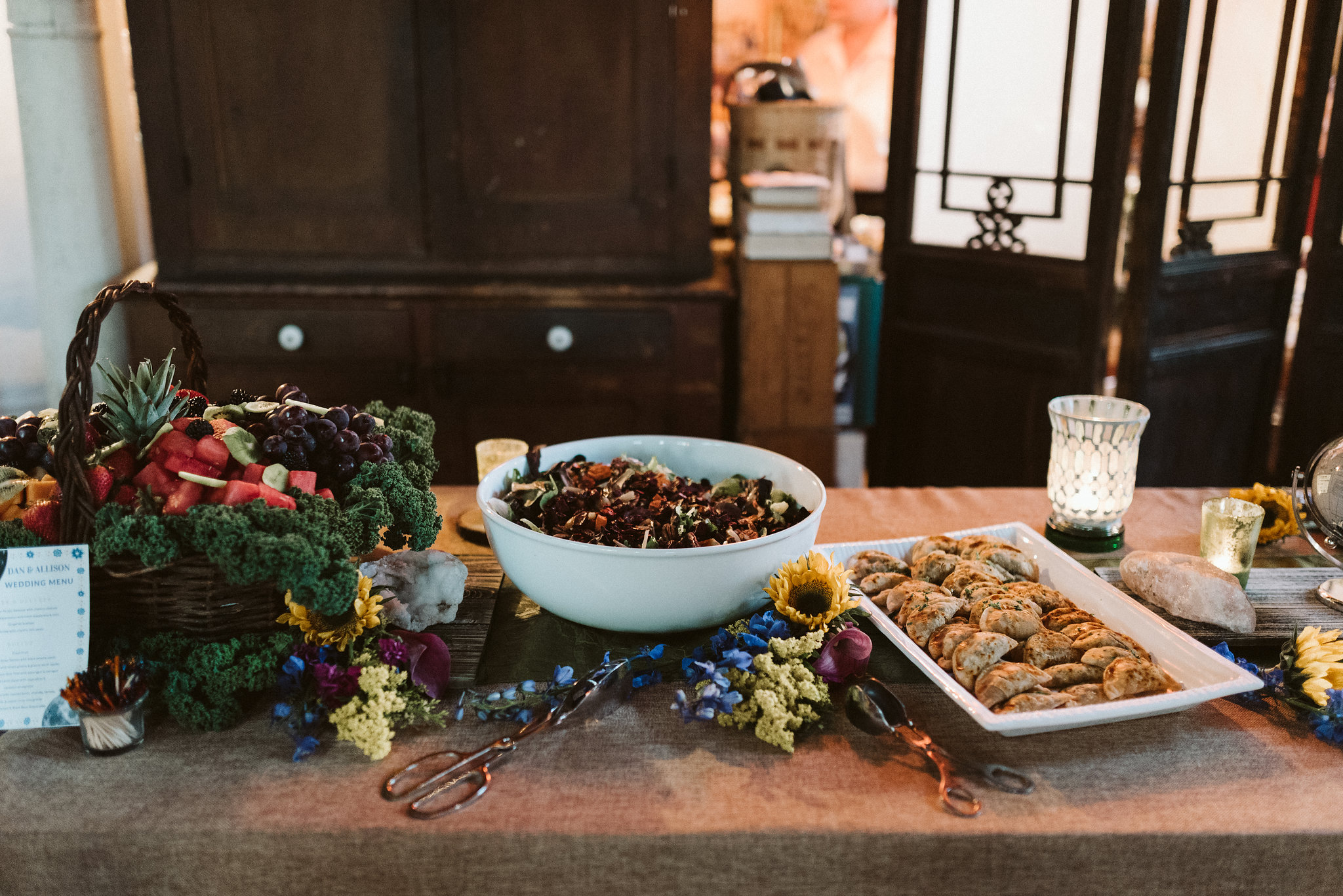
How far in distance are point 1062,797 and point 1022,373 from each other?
6.81ft

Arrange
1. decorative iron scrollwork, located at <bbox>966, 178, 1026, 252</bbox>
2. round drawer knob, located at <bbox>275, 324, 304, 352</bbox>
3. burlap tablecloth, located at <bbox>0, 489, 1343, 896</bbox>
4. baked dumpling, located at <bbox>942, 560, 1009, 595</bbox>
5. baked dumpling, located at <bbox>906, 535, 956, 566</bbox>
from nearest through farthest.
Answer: burlap tablecloth, located at <bbox>0, 489, 1343, 896</bbox> < baked dumpling, located at <bbox>942, 560, 1009, 595</bbox> < baked dumpling, located at <bbox>906, 535, 956, 566</bbox> < round drawer knob, located at <bbox>275, 324, 304, 352</bbox> < decorative iron scrollwork, located at <bbox>966, 178, 1026, 252</bbox>

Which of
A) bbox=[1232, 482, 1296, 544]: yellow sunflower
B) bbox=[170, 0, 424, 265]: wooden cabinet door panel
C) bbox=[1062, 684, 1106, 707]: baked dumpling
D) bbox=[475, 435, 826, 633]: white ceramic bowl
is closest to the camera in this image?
bbox=[1062, 684, 1106, 707]: baked dumpling

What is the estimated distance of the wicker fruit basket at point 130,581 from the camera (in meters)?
0.91

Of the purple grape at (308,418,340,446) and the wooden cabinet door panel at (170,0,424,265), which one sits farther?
the wooden cabinet door panel at (170,0,424,265)

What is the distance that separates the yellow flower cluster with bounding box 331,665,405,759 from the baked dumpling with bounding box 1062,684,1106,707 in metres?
0.63

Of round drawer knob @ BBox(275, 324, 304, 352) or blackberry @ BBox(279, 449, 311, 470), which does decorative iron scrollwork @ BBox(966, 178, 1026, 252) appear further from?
blackberry @ BBox(279, 449, 311, 470)

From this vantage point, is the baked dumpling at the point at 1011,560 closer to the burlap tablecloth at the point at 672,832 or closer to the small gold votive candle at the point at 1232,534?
the small gold votive candle at the point at 1232,534

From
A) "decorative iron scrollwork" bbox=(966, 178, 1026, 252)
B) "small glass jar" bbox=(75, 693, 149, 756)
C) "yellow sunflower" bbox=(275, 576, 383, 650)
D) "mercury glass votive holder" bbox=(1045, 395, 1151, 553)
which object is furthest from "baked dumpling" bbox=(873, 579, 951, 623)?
"decorative iron scrollwork" bbox=(966, 178, 1026, 252)

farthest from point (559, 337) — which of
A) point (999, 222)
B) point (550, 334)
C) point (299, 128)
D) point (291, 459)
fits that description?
point (291, 459)

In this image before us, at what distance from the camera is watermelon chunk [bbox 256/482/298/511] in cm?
97

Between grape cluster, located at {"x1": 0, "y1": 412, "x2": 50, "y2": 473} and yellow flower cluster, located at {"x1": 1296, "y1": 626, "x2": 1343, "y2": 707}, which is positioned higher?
grape cluster, located at {"x1": 0, "y1": 412, "x2": 50, "y2": 473}

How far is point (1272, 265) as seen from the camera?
9.07 ft

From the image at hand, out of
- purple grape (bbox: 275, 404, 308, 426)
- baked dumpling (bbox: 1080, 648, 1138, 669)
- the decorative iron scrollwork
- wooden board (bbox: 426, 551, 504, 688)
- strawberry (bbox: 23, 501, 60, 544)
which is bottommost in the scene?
wooden board (bbox: 426, 551, 504, 688)

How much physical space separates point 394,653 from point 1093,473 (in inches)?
36.7
